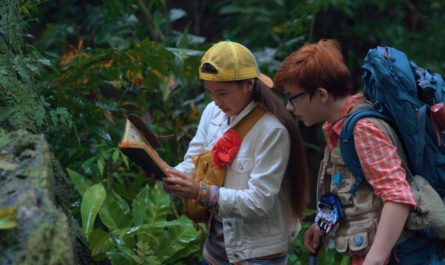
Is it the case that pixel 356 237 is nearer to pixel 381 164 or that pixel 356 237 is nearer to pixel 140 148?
pixel 381 164

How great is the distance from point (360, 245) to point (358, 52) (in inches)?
215

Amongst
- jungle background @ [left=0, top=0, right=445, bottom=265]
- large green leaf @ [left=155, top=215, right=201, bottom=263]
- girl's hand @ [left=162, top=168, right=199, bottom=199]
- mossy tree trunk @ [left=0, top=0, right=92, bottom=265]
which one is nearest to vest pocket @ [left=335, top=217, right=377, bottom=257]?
girl's hand @ [left=162, top=168, right=199, bottom=199]

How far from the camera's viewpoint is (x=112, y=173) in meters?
3.66

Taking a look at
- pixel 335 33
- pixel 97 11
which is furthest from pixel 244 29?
pixel 97 11

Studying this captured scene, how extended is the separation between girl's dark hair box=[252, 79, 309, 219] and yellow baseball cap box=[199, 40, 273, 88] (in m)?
0.11

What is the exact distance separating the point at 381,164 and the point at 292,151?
1.71ft

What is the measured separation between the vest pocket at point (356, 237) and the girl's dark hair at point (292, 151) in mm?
338

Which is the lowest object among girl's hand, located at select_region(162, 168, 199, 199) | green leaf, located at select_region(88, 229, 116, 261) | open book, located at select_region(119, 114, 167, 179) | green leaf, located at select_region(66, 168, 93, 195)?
green leaf, located at select_region(88, 229, 116, 261)

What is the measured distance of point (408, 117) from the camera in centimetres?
181

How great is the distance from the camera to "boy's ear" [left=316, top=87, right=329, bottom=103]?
2.00 meters

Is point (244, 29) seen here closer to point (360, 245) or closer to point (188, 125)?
point (188, 125)

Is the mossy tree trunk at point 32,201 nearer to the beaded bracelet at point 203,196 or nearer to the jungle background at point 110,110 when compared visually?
the jungle background at point 110,110

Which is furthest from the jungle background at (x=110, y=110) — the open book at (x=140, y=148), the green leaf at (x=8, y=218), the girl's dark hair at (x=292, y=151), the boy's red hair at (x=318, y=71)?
the boy's red hair at (x=318, y=71)

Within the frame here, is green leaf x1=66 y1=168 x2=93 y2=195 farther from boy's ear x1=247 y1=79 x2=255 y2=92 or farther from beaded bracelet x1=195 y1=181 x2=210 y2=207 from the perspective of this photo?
boy's ear x1=247 y1=79 x2=255 y2=92
